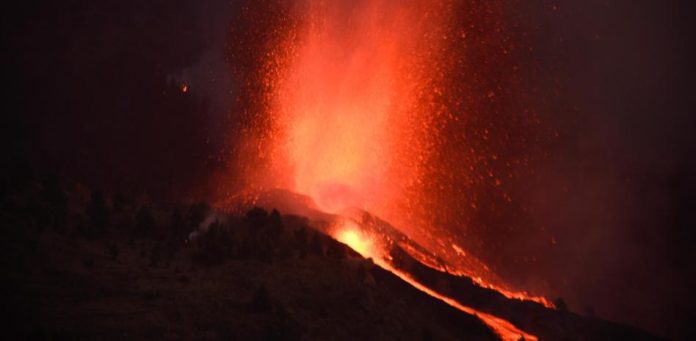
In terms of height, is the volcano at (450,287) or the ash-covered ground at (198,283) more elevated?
the volcano at (450,287)

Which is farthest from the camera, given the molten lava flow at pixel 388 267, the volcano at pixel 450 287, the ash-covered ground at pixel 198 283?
the volcano at pixel 450 287

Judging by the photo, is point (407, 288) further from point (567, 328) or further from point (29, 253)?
point (29, 253)

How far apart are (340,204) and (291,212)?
1190 cm

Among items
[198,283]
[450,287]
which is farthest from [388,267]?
[198,283]

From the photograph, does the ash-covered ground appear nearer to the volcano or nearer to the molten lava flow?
the volcano

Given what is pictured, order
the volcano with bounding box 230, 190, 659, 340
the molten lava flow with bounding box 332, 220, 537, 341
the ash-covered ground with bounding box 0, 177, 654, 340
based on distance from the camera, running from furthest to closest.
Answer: the volcano with bounding box 230, 190, 659, 340 < the molten lava flow with bounding box 332, 220, 537, 341 < the ash-covered ground with bounding box 0, 177, 654, 340

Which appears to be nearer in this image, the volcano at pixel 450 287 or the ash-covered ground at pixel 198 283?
the ash-covered ground at pixel 198 283

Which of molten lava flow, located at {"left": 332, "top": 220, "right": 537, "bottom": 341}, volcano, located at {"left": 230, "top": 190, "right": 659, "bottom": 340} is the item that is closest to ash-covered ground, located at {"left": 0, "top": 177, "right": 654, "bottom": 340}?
volcano, located at {"left": 230, "top": 190, "right": 659, "bottom": 340}

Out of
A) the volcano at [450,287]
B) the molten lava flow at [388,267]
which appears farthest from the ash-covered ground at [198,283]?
the molten lava flow at [388,267]

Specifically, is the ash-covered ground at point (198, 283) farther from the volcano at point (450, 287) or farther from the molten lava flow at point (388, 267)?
the molten lava flow at point (388, 267)

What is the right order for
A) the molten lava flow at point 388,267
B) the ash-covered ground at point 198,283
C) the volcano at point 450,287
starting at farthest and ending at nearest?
the volcano at point 450,287, the molten lava flow at point 388,267, the ash-covered ground at point 198,283

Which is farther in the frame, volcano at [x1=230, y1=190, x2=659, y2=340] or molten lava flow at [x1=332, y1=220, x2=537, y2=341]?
volcano at [x1=230, y1=190, x2=659, y2=340]

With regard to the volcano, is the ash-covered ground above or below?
below

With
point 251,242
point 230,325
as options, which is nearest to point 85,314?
point 230,325
